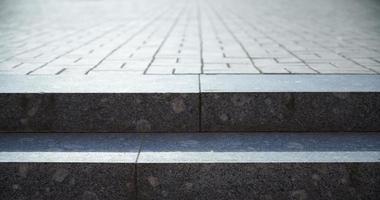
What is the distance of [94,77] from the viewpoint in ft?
9.07

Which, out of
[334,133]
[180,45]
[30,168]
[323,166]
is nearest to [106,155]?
[30,168]

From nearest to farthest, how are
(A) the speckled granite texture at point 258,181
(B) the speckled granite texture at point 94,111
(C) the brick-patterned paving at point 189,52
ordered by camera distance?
1. (A) the speckled granite texture at point 258,181
2. (B) the speckled granite texture at point 94,111
3. (C) the brick-patterned paving at point 189,52

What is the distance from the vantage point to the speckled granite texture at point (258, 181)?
1956 millimetres

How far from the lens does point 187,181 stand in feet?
6.50

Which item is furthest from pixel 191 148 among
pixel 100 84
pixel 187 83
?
pixel 100 84

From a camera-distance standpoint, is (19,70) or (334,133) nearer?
(334,133)

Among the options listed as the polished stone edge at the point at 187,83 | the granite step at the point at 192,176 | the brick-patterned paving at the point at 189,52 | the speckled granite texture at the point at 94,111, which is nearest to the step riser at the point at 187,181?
the granite step at the point at 192,176

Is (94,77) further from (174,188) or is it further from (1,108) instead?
(174,188)

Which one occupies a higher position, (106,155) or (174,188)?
(106,155)

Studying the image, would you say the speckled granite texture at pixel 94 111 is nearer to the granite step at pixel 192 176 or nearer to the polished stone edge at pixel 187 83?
the polished stone edge at pixel 187 83

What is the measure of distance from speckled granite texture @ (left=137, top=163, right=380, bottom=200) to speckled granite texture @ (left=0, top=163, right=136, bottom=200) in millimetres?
115

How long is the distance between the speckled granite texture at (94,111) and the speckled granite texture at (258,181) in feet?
1.45

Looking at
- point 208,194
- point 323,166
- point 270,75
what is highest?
point 270,75

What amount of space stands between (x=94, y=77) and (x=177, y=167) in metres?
1.17
